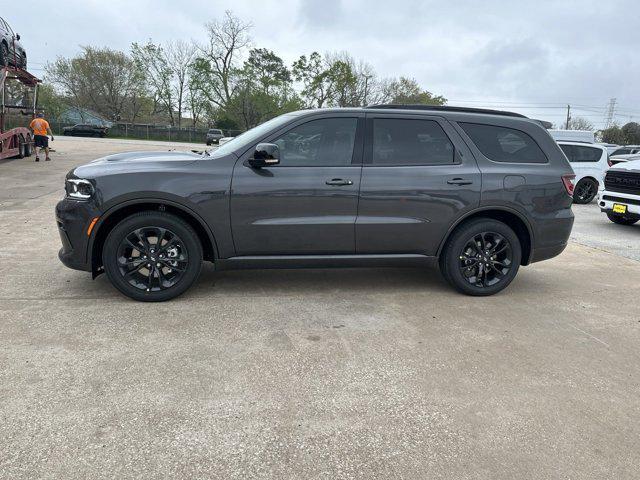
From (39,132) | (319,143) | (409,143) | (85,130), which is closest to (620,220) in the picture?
(409,143)

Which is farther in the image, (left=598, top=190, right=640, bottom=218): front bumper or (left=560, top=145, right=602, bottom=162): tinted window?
(left=560, top=145, right=602, bottom=162): tinted window

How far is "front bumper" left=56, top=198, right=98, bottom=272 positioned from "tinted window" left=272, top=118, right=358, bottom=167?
5.67 feet

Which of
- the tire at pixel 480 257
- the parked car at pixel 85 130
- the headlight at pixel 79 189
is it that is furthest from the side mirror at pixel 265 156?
the parked car at pixel 85 130

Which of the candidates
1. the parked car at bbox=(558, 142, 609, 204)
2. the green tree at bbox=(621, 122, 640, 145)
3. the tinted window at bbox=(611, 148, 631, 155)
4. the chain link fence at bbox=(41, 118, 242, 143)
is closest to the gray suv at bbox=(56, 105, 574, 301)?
the parked car at bbox=(558, 142, 609, 204)

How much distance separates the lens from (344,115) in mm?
4500

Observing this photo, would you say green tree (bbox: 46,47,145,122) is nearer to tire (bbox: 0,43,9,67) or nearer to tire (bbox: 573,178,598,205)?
tire (bbox: 0,43,9,67)

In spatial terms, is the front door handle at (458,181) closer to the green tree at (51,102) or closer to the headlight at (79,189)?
the headlight at (79,189)

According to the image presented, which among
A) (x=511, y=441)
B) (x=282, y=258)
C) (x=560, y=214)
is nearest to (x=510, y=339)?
(x=511, y=441)

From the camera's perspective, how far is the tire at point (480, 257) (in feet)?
15.6

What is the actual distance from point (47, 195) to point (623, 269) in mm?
10604

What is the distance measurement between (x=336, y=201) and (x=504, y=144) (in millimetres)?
1853

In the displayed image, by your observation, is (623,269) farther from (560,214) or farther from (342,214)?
(342,214)

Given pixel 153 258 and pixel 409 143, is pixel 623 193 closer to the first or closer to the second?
pixel 409 143

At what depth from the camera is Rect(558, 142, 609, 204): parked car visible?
12945 millimetres
